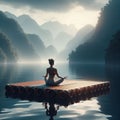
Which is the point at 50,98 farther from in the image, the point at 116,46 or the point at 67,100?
the point at 116,46

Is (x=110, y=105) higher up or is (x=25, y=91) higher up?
(x=25, y=91)

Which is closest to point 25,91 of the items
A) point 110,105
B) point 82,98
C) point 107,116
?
point 82,98

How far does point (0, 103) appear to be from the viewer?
6738 centimetres

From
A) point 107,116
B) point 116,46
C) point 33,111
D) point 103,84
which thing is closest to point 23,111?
point 33,111

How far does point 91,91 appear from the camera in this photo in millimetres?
22578

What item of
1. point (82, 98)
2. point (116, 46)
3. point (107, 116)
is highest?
point (116, 46)

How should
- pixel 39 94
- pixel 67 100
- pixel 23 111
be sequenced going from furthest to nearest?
1. pixel 23 111
2. pixel 39 94
3. pixel 67 100

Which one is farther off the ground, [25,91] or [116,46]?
[116,46]

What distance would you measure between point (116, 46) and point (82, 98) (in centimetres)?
17572

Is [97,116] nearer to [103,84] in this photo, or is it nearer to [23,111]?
[23,111]

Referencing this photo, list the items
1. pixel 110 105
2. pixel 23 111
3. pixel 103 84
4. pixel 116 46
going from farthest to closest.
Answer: pixel 116 46 < pixel 110 105 < pixel 23 111 < pixel 103 84

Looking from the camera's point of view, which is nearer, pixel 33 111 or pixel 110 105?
pixel 33 111

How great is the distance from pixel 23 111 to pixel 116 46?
144 metres

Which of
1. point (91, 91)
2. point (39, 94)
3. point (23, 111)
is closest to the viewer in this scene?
point (39, 94)
